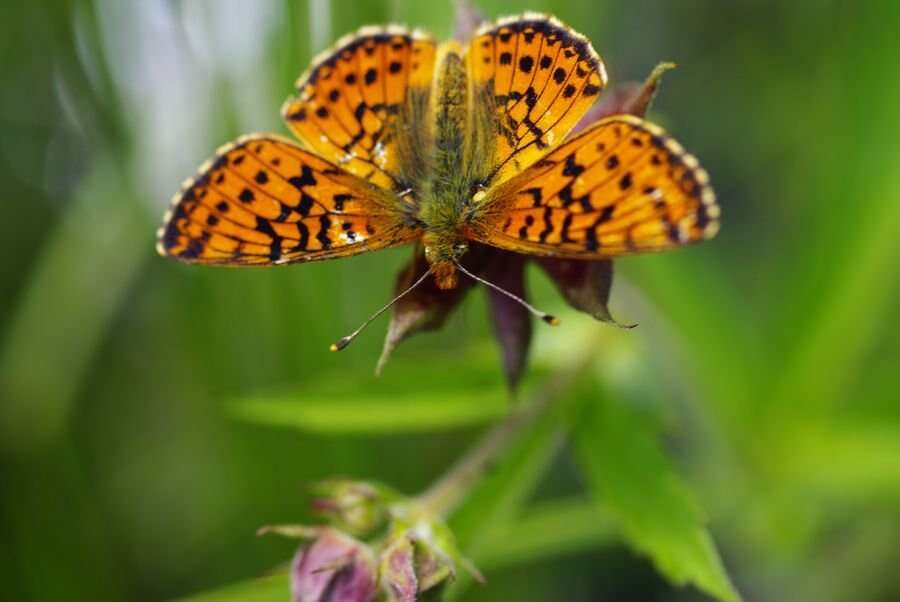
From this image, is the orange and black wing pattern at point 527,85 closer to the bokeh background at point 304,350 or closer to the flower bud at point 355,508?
the flower bud at point 355,508

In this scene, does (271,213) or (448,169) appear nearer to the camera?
(271,213)

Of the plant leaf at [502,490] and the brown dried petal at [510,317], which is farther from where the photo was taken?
the plant leaf at [502,490]

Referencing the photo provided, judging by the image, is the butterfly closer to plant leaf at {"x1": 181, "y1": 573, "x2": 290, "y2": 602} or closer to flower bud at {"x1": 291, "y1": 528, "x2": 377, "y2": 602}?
flower bud at {"x1": 291, "y1": 528, "x2": 377, "y2": 602}

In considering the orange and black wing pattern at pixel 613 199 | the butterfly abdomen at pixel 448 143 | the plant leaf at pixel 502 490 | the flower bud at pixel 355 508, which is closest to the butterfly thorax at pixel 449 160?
the butterfly abdomen at pixel 448 143

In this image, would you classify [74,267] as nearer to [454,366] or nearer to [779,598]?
[454,366]

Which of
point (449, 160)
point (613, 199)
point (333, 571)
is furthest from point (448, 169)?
point (333, 571)

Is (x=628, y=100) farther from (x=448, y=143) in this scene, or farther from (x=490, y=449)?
(x=490, y=449)

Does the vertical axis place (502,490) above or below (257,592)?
above

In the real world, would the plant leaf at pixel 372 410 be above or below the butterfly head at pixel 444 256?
below
